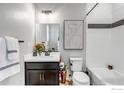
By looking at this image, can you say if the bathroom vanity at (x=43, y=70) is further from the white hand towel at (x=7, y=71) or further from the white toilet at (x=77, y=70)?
the white hand towel at (x=7, y=71)

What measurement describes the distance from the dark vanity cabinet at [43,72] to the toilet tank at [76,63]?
7.7 inches

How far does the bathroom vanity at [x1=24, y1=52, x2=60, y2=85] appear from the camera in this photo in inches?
65.4

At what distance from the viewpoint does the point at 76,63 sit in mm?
1625

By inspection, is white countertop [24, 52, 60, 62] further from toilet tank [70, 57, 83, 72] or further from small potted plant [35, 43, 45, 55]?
toilet tank [70, 57, 83, 72]

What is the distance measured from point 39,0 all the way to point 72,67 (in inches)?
45.3

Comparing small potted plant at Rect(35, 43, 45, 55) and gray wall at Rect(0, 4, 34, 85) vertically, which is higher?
gray wall at Rect(0, 4, 34, 85)

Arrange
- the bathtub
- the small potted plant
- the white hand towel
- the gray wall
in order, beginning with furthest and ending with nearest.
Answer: the bathtub < the small potted plant < the gray wall < the white hand towel

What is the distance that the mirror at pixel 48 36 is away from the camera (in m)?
1.83

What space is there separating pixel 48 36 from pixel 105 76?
4.21 ft

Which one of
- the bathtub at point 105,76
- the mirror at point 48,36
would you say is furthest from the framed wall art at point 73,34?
the bathtub at point 105,76

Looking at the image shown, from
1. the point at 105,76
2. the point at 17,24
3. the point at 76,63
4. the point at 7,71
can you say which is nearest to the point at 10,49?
the point at 7,71

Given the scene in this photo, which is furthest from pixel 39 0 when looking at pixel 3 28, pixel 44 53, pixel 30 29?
pixel 44 53

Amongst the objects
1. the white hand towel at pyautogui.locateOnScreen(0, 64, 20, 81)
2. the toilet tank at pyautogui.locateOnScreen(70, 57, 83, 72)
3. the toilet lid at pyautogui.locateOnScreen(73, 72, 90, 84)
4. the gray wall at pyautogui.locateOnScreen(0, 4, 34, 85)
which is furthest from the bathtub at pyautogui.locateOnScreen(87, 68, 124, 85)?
the white hand towel at pyautogui.locateOnScreen(0, 64, 20, 81)

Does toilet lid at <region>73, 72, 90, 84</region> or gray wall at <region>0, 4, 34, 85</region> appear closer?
gray wall at <region>0, 4, 34, 85</region>
